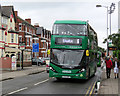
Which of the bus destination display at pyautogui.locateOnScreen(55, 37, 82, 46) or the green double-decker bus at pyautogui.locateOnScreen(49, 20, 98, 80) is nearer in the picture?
the green double-decker bus at pyautogui.locateOnScreen(49, 20, 98, 80)

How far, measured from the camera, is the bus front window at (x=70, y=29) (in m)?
17.2

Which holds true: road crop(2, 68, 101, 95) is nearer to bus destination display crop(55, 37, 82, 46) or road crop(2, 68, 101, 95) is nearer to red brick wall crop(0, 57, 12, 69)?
bus destination display crop(55, 37, 82, 46)

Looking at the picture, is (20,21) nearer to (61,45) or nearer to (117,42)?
(117,42)

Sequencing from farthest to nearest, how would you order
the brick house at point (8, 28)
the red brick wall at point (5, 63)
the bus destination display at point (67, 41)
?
1. the brick house at point (8, 28)
2. the red brick wall at point (5, 63)
3. the bus destination display at point (67, 41)

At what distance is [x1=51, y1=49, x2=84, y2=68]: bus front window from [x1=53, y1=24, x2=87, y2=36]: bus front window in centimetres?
119

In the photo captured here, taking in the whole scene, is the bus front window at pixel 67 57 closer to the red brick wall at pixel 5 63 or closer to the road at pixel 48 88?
the road at pixel 48 88

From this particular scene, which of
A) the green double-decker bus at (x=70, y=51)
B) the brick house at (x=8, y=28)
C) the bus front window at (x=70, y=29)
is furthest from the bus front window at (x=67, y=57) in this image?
the brick house at (x=8, y=28)

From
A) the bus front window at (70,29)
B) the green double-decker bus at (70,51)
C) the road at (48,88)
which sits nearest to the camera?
the road at (48,88)

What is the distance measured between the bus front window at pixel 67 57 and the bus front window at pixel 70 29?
1.19 meters

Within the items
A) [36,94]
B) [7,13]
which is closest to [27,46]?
[7,13]

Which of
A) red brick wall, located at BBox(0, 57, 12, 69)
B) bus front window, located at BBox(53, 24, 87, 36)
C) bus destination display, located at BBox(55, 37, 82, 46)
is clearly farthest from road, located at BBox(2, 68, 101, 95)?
red brick wall, located at BBox(0, 57, 12, 69)

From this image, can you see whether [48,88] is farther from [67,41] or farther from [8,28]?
[8,28]

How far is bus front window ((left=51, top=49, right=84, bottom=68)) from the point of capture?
17078mm

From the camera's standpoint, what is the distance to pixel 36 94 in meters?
11.8
